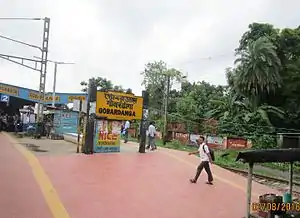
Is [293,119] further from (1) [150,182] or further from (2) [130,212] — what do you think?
(2) [130,212]

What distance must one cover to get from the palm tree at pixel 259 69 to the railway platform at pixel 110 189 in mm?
15380

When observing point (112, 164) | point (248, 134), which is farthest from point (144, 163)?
point (248, 134)

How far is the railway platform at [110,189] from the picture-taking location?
9023 millimetres

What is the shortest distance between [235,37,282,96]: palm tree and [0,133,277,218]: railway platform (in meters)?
15.4

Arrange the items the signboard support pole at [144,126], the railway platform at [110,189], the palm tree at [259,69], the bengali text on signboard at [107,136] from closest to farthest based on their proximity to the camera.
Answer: the railway platform at [110,189]
the bengali text on signboard at [107,136]
the signboard support pole at [144,126]
the palm tree at [259,69]

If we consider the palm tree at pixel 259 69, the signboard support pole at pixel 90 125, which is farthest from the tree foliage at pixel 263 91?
the signboard support pole at pixel 90 125

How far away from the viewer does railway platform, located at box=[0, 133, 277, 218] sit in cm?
902

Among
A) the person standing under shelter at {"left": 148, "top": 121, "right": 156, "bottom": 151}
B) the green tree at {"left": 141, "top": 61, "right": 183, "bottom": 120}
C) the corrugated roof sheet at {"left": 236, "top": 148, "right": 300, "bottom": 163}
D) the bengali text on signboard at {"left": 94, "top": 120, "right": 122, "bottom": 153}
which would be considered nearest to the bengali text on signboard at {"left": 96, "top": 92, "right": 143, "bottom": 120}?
the bengali text on signboard at {"left": 94, "top": 120, "right": 122, "bottom": 153}

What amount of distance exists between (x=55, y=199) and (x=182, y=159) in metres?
10.8

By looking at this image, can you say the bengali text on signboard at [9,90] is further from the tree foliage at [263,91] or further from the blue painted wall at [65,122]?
the tree foliage at [263,91]

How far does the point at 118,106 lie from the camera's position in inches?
826

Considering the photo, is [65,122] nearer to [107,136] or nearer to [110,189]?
[107,136]

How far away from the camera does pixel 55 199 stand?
381 inches
